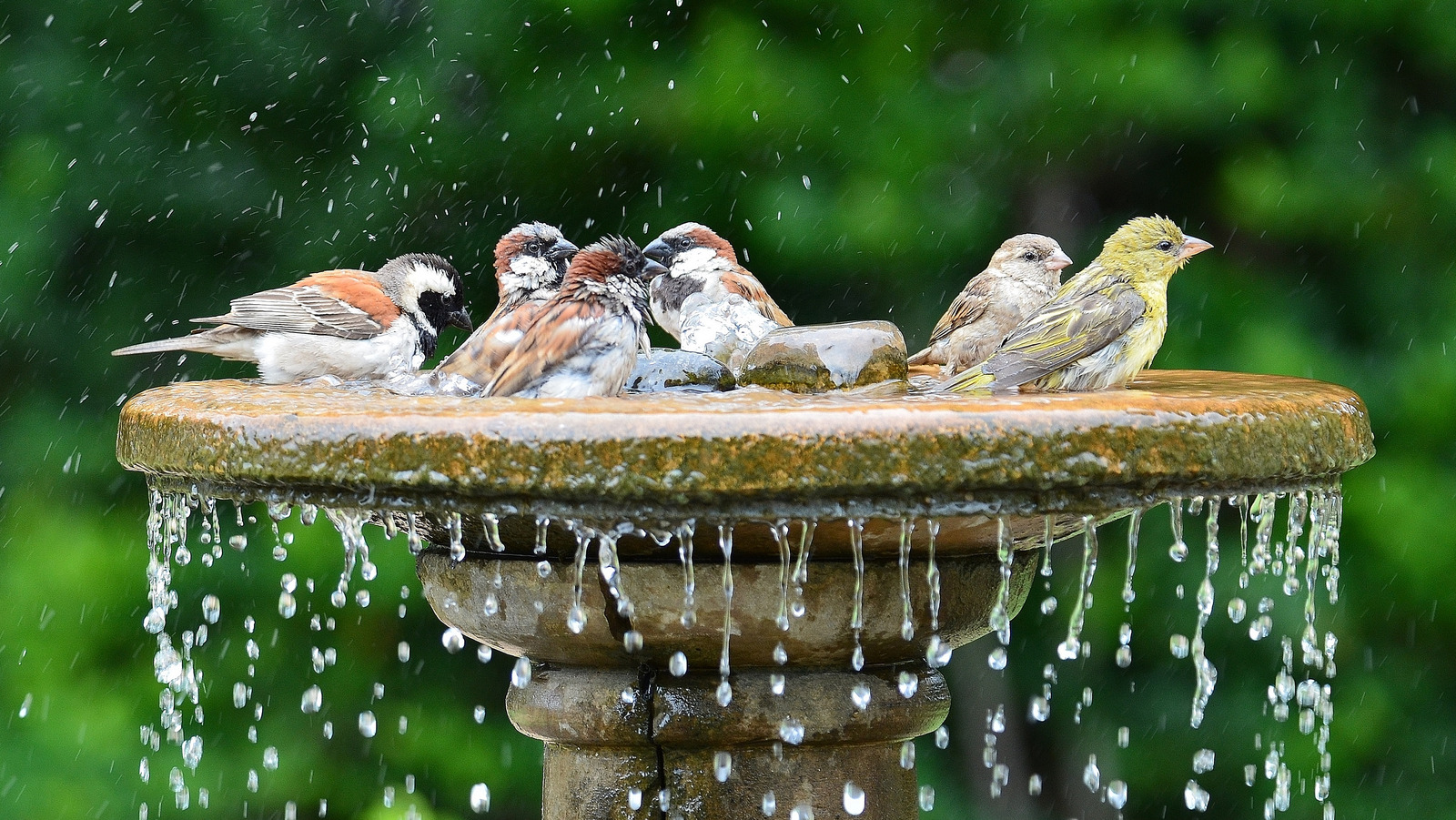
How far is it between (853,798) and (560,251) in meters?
1.83

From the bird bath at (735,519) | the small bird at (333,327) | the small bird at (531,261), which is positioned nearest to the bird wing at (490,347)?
the bird bath at (735,519)

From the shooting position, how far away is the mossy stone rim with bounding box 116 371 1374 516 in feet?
6.70

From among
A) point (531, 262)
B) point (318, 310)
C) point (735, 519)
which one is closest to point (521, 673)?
point (735, 519)

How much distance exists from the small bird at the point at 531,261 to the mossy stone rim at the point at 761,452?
5.34ft

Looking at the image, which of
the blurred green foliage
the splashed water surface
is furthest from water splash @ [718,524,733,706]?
the blurred green foliage

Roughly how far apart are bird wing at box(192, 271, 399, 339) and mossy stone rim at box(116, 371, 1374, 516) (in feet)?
5.43

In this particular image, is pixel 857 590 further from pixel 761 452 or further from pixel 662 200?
pixel 662 200

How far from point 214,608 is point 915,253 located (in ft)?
8.01

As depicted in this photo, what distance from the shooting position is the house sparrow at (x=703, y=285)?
151 inches

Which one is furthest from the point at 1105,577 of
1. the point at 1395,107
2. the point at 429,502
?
the point at 429,502

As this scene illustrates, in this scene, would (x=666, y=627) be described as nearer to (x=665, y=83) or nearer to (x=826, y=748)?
(x=826, y=748)

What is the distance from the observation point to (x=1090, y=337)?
3039mm

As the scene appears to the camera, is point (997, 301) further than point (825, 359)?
Yes

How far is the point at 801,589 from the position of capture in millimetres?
2439
